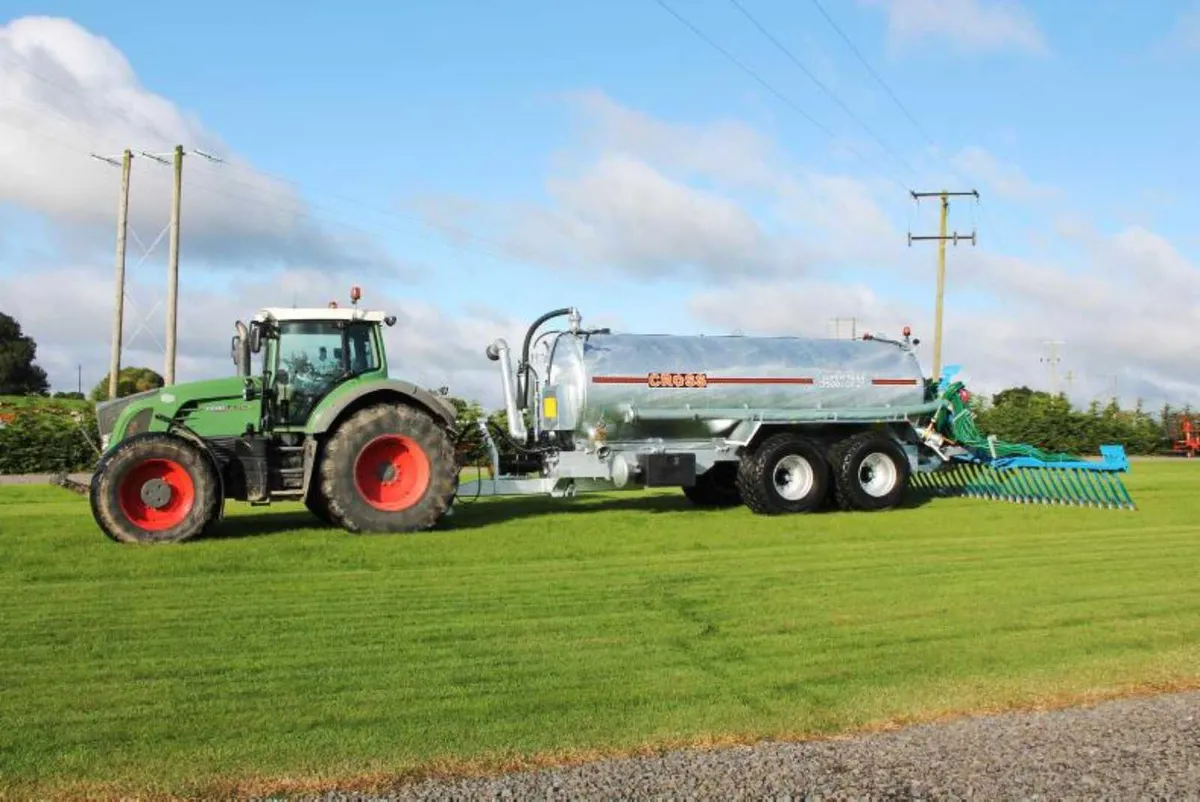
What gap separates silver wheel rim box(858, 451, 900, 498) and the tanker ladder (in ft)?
3.79

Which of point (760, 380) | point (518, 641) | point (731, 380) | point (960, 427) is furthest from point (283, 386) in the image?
point (960, 427)

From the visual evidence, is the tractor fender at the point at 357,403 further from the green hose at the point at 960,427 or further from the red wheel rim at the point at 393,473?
the green hose at the point at 960,427

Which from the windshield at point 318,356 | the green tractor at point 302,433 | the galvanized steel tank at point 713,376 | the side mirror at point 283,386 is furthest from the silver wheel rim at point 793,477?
the side mirror at point 283,386

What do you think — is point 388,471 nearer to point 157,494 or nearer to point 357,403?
point 357,403

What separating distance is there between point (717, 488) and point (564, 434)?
316 cm

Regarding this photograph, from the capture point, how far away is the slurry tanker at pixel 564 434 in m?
13.5

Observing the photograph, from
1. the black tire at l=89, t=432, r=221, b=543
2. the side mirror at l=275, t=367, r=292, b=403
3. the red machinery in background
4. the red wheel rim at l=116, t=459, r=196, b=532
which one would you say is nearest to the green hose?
the side mirror at l=275, t=367, r=292, b=403

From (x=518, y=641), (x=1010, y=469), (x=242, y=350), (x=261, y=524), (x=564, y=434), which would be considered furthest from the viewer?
(x=1010, y=469)

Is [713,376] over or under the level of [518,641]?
over

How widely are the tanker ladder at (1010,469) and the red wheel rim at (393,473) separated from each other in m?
8.52

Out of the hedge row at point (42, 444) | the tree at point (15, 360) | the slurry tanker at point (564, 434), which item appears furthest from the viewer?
the tree at point (15, 360)

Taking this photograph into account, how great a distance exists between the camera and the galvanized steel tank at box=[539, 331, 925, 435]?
1600cm

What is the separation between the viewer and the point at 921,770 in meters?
5.21

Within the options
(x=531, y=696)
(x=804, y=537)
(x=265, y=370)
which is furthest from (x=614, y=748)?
(x=265, y=370)
